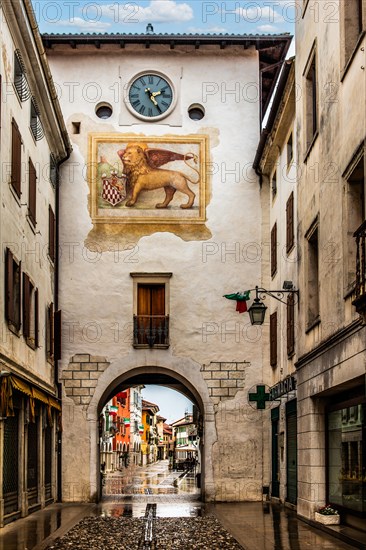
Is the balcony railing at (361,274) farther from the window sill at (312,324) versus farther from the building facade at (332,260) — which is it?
the window sill at (312,324)

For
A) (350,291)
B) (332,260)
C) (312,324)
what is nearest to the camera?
(350,291)

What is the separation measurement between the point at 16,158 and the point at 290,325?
8.08 m

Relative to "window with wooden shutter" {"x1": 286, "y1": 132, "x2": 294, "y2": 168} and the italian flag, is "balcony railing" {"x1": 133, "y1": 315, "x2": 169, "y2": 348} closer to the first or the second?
the italian flag

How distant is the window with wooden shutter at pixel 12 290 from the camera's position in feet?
66.0

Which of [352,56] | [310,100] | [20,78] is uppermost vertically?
[20,78]

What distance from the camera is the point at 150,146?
1211 inches

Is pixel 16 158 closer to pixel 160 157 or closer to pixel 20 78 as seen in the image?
pixel 20 78

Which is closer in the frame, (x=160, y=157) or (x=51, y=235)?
(x=51, y=235)

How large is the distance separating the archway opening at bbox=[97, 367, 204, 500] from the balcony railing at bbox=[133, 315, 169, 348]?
943mm

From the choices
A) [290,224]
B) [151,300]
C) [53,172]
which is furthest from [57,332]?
[290,224]

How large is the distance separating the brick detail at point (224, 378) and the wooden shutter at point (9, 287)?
10.5m

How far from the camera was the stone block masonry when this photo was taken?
1161 inches

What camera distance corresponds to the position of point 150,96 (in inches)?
1227

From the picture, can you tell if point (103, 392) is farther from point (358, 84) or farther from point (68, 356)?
point (358, 84)
